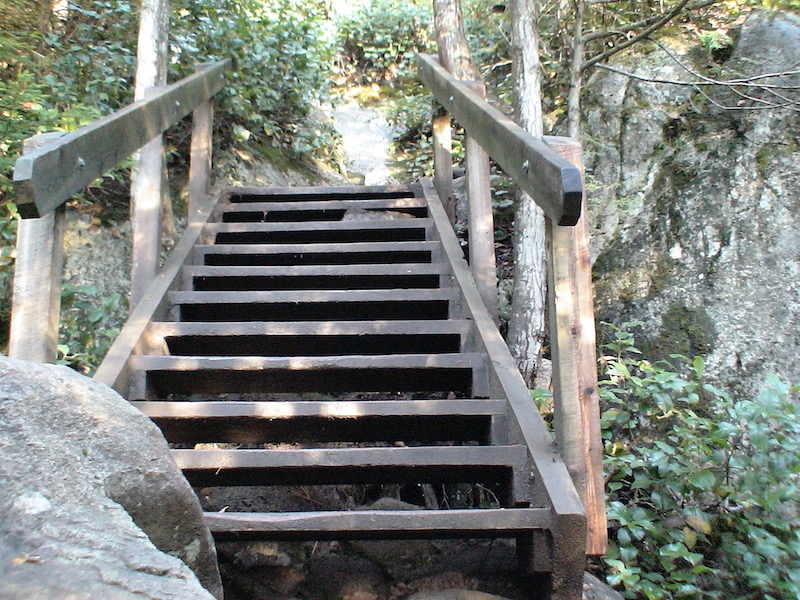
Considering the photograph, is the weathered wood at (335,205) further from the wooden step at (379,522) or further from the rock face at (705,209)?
the wooden step at (379,522)

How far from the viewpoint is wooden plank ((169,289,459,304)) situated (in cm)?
337

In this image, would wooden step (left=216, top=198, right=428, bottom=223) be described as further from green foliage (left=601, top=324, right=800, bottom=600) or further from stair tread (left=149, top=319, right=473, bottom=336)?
green foliage (left=601, top=324, right=800, bottom=600)

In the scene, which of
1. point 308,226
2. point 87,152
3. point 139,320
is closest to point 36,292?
point 87,152

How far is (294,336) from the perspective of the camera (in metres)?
3.07

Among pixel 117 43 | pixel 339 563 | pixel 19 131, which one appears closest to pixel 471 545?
pixel 339 563

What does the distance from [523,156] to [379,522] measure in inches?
52.8

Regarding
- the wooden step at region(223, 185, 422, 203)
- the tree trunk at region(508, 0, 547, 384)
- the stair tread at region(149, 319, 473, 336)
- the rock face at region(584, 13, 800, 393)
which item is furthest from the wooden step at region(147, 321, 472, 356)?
the wooden step at region(223, 185, 422, 203)

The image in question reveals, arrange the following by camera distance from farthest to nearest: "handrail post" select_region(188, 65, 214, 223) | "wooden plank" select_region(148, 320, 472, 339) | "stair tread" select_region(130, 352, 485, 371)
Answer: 1. "handrail post" select_region(188, 65, 214, 223)
2. "wooden plank" select_region(148, 320, 472, 339)
3. "stair tread" select_region(130, 352, 485, 371)

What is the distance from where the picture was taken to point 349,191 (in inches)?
194

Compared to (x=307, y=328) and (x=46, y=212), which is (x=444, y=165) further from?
(x=46, y=212)

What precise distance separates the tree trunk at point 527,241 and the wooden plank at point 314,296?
966 millimetres

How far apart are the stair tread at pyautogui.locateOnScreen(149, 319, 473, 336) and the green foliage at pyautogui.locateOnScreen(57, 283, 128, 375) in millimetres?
697

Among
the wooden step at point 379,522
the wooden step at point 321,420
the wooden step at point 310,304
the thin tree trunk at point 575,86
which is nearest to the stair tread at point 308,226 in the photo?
the wooden step at point 310,304

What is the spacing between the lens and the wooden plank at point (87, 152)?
2.05 meters
